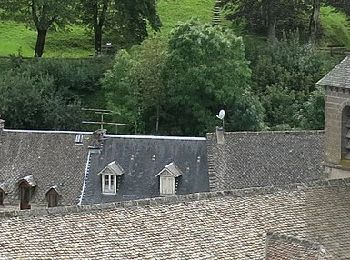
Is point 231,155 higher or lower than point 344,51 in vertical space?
lower

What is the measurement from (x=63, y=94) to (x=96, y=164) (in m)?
15.5

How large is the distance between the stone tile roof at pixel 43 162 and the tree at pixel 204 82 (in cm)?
959

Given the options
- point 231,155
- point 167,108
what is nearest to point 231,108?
point 167,108

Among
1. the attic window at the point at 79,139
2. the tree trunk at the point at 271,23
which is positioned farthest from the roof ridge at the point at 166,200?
the tree trunk at the point at 271,23

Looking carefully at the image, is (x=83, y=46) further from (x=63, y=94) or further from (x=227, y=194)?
(x=227, y=194)

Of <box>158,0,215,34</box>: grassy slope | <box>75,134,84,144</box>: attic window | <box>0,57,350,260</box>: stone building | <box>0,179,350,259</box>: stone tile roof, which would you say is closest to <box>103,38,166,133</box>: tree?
<box>75,134,84,144</box>: attic window

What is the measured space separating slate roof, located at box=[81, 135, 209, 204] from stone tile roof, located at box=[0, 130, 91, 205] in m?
0.92

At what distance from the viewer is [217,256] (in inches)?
827

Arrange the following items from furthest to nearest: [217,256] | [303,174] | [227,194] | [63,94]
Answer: [63,94], [303,174], [227,194], [217,256]

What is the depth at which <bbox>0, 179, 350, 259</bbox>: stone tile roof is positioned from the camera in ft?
66.5

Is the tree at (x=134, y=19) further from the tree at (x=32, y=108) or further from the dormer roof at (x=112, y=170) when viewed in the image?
the dormer roof at (x=112, y=170)

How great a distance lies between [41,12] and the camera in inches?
2635

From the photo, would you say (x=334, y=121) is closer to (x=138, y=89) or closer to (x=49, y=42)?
(x=138, y=89)

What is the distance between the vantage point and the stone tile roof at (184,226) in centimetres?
2028
